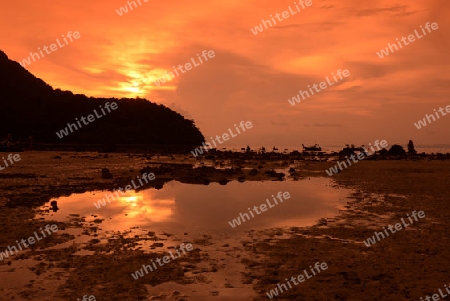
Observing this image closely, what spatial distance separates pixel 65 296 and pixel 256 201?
42.1ft

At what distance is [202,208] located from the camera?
55.7 ft

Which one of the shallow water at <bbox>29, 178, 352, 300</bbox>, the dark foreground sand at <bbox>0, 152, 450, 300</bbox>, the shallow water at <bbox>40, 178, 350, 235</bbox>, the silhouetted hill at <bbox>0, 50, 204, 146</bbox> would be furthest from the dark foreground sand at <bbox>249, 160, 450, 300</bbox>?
the silhouetted hill at <bbox>0, 50, 204, 146</bbox>

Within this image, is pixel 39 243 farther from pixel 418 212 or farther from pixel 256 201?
pixel 418 212

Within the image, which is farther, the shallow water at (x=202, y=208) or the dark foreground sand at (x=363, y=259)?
the shallow water at (x=202, y=208)

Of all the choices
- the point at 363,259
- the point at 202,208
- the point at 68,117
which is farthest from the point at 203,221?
the point at 68,117

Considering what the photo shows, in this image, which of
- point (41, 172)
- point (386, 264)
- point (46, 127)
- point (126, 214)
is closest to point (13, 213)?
point (126, 214)

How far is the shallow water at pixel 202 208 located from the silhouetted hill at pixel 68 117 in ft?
254

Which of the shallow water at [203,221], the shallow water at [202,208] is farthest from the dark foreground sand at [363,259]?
the shallow water at [202,208]

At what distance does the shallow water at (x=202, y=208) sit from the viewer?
13.6 meters

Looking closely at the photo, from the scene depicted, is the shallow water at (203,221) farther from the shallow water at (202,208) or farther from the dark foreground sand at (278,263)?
the dark foreground sand at (278,263)

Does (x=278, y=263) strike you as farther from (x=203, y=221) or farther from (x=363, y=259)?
(x=203, y=221)

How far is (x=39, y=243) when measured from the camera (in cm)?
1054

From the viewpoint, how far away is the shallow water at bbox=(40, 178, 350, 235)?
44.6 feet

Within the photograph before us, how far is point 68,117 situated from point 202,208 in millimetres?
103225
